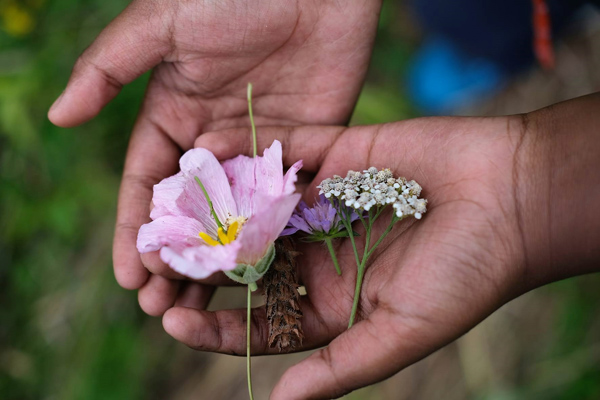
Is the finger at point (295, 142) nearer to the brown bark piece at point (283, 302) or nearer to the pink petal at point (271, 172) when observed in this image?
the pink petal at point (271, 172)

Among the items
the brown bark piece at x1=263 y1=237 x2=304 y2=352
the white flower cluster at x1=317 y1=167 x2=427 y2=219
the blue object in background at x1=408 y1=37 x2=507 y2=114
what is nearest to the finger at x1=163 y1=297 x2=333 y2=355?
the brown bark piece at x1=263 y1=237 x2=304 y2=352

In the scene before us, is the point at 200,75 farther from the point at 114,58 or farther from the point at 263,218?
the point at 263,218

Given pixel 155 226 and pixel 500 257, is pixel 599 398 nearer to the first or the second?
pixel 500 257

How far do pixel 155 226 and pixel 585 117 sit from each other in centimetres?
172

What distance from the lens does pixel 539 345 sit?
4.14m

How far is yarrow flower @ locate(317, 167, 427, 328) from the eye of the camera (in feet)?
7.02

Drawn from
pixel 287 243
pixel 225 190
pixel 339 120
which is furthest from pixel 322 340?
pixel 339 120

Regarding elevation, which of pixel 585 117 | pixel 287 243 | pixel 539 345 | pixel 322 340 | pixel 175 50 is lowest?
pixel 539 345

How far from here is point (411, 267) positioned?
1995mm

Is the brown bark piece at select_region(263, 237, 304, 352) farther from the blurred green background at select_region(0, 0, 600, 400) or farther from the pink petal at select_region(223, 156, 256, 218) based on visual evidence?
the blurred green background at select_region(0, 0, 600, 400)

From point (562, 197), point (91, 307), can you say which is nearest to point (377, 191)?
point (562, 197)

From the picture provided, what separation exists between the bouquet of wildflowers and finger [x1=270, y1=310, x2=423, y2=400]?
0.75ft

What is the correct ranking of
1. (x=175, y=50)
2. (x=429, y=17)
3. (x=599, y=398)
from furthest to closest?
(x=429, y=17), (x=599, y=398), (x=175, y=50)

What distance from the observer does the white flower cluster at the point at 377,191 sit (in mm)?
2133
